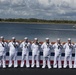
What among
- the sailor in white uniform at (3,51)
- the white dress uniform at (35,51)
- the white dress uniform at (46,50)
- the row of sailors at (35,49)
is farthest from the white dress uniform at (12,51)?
the white dress uniform at (46,50)

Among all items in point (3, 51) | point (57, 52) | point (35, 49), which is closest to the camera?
point (3, 51)

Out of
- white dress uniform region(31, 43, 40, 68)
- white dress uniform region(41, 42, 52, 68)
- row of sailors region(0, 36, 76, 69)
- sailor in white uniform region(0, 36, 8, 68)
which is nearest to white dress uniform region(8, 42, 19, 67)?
row of sailors region(0, 36, 76, 69)

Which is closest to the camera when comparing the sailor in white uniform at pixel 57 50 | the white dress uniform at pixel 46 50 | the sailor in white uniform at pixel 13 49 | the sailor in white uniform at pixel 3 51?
the sailor in white uniform at pixel 3 51

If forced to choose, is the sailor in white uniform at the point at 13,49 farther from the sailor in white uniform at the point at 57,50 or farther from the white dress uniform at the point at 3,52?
the sailor in white uniform at the point at 57,50

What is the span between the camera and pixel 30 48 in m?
22.0

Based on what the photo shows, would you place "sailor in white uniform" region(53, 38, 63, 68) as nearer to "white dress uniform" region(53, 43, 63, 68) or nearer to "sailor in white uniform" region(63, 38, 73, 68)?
"white dress uniform" region(53, 43, 63, 68)

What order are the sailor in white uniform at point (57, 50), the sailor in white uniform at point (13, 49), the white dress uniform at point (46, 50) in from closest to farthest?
1. the sailor in white uniform at point (13, 49)
2. the white dress uniform at point (46, 50)
3. the sailor in white uniform at point (57, 50)

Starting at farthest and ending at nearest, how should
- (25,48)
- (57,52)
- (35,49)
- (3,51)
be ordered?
(57,52) < (25,48) < (35,49) < (3,51)

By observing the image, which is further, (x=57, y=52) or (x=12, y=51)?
(x=57, y=52)

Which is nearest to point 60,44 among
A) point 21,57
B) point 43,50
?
point 43,50

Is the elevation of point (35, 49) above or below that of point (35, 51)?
above

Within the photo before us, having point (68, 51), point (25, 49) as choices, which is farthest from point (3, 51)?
point (68, 51)

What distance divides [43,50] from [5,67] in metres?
2.93

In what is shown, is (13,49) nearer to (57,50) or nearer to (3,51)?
(3,51)
